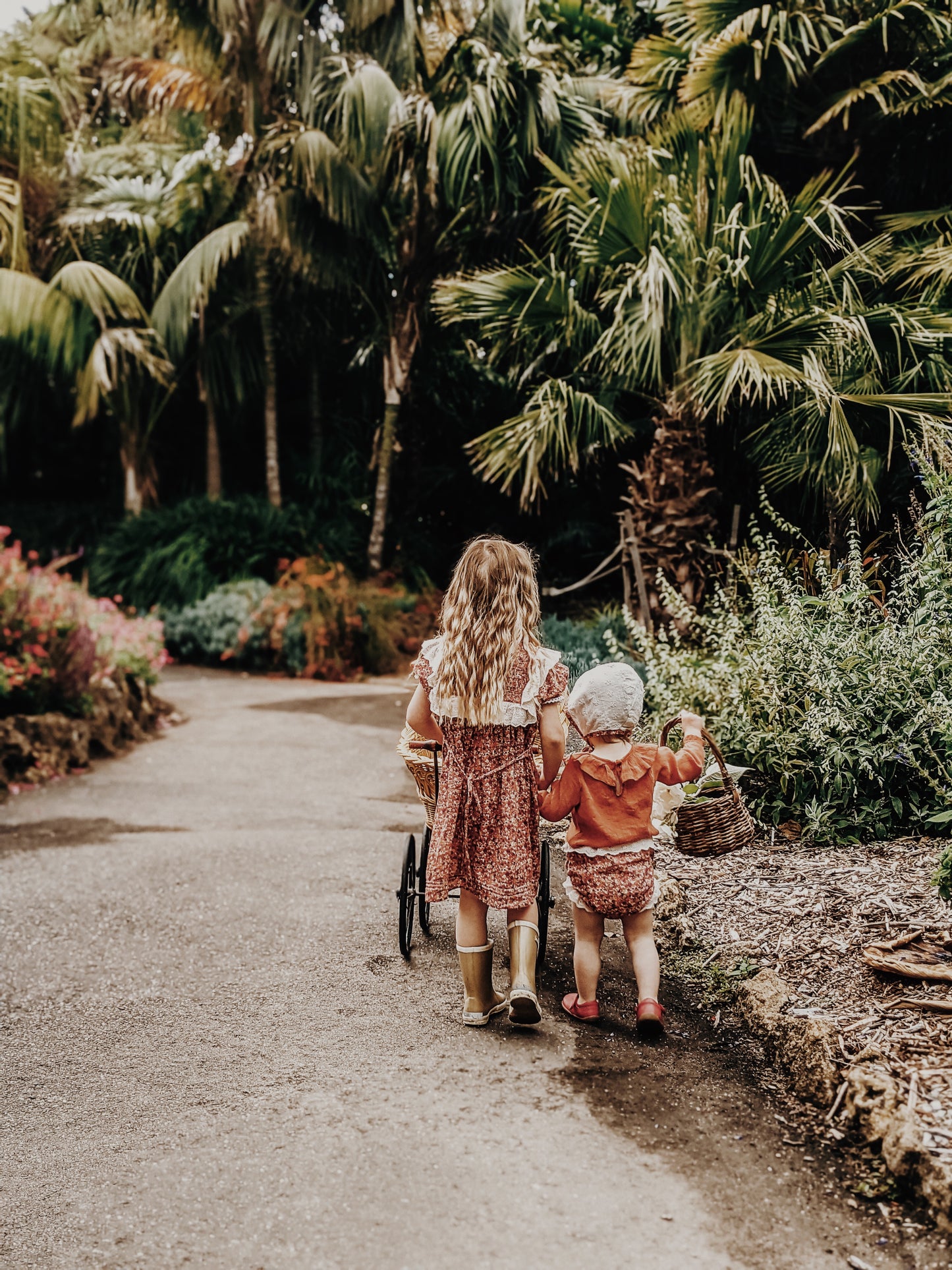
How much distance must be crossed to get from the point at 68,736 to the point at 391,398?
783 centimetres

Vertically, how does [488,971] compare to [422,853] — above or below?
below

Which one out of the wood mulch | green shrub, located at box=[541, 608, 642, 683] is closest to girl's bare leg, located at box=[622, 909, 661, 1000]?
the wood mulch

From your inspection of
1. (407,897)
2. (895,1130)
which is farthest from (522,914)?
(895,1130)

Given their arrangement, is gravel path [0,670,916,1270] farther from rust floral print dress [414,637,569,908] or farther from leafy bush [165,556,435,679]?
leafy bush [165,556,435,679]

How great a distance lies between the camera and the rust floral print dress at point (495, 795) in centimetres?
340

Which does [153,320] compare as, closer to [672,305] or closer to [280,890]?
[672,305]

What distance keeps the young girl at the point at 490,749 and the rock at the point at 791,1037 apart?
2.35 ft

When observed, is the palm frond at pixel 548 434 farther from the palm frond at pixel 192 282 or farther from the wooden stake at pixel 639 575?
the palm frond at pixel 192 282

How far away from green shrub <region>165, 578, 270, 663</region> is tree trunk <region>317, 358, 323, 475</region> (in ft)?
12.3

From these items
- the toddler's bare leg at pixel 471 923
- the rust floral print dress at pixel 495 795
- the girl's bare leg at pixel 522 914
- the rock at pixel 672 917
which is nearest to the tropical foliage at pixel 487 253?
the rock at pixel 672 917

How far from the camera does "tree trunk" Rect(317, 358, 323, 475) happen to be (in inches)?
675

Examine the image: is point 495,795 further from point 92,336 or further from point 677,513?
point 92,336

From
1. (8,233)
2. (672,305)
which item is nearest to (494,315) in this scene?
(672,305)

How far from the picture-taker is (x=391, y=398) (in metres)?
14.3
